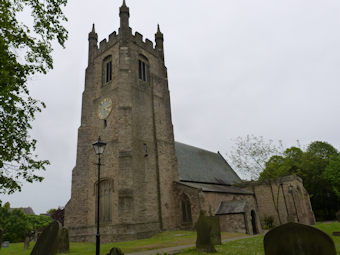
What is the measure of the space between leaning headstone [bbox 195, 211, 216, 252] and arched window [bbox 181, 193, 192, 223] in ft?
37.8

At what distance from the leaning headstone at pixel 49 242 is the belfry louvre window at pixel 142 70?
2132 cm

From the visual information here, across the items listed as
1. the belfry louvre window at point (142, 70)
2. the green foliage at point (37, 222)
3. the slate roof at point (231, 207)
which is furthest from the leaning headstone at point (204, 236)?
the green foliage at point (37, 222)

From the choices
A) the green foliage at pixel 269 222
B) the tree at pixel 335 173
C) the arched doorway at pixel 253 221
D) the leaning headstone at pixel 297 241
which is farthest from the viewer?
the tree at pixel 335 173

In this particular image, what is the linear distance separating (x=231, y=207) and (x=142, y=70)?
1728cm

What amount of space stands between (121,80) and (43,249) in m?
19.3

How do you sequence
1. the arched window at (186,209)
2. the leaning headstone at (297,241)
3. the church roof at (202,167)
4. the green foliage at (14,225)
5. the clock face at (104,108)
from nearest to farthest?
1. the leaning headstone at (297,241)
2. the arched window at (186,209)
3. the clock face at (104,108)
4. the church roof at (202,167)
5. the green foliage at (14,225)

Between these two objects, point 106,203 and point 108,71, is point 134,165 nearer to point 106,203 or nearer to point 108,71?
point 106,203

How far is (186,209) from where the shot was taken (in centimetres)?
2412

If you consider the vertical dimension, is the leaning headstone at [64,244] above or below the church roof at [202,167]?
below

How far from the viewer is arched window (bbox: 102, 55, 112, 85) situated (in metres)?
26.9

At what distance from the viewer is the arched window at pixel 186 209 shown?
23.8 meters

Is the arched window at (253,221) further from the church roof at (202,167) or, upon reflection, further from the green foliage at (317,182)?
the green foliage at (317,182)

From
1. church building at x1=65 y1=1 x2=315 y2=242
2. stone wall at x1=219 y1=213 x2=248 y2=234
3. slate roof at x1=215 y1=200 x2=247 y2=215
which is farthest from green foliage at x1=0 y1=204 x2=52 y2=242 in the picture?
stone wall at x1=219 y1=213 x2=248 y2=234

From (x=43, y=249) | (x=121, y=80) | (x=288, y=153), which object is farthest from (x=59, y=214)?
(x=288, y=153)
